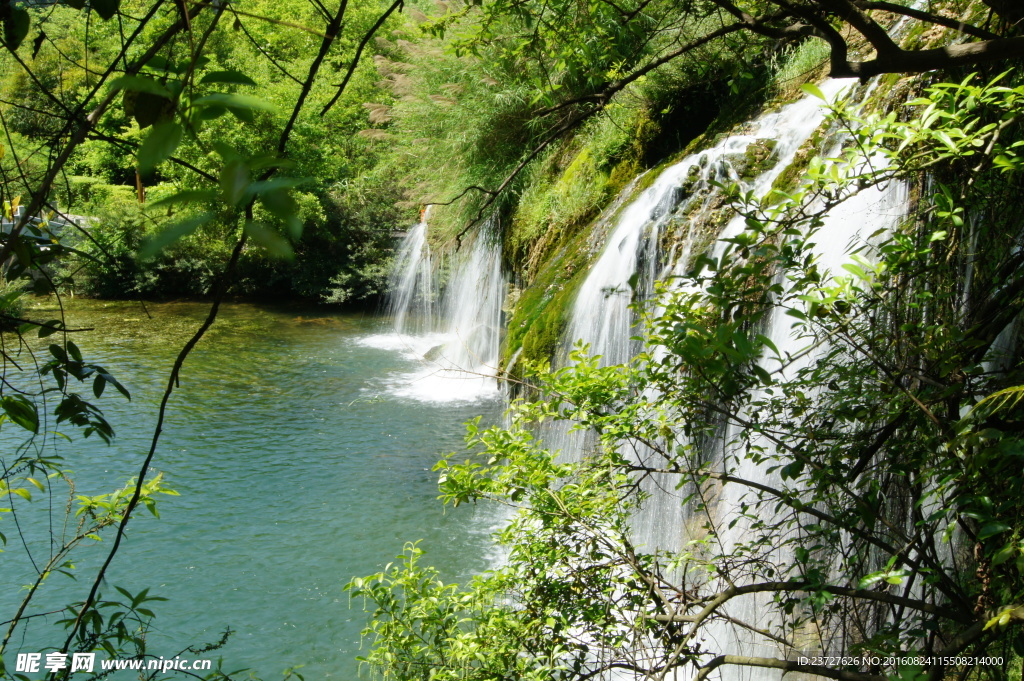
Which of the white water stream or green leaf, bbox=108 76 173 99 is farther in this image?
the white water stream

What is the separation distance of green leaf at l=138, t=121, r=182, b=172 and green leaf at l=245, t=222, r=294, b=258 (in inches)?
3.5

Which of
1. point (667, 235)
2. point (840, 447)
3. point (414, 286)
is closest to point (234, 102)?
point (840, 447)

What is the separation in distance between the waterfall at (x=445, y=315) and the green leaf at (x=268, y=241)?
749 cm

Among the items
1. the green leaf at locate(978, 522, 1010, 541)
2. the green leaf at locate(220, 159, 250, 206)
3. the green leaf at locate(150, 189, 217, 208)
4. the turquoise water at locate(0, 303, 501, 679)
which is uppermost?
the green leaf at locate(220, 159, 250, 206)

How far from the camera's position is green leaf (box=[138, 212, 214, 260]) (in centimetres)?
55

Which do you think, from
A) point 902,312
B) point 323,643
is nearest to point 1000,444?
point 902,312

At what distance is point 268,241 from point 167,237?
0.07m

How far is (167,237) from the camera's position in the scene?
21.8 inches

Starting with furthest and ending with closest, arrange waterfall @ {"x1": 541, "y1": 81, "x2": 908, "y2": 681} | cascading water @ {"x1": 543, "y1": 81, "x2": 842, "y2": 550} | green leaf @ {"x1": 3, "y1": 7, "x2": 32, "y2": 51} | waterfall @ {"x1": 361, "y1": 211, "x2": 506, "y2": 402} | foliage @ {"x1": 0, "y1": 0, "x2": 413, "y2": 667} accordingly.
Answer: waterfall @ {"x1": 361, "y1": 211, "x2": 506, "y2": 402} < cascading water @ {"x1": 543, "y1": 81, "x2": 842, "y2": 550} < waterfall @ {"x1": 541, "y1": 81, "x2": 908, "y2": 681} < green leaf @ {"x1": 3, "y1": 7, "x2": 32, "y2": 51} < foliage @ {"x1": 0, "y1": 0, "x2": 413, "y2": 667}

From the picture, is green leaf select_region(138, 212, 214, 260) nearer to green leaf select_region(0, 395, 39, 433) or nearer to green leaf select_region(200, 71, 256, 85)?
green leaf select_region(200, 71, 256, 85)

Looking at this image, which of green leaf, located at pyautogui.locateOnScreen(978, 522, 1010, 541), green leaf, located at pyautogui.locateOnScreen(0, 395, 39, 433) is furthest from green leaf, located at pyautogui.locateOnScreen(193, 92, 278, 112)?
green leaf, located at pyautogui.locateOnScreen(978, 522, 1010, 541)

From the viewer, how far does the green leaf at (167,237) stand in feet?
1.81

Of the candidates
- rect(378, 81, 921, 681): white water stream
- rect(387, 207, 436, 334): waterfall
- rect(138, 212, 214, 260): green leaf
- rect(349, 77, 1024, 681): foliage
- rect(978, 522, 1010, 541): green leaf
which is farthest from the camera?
rect(387, 207, 436, 334): waterfall

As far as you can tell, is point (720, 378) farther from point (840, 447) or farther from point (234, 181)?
point (234, 181)
